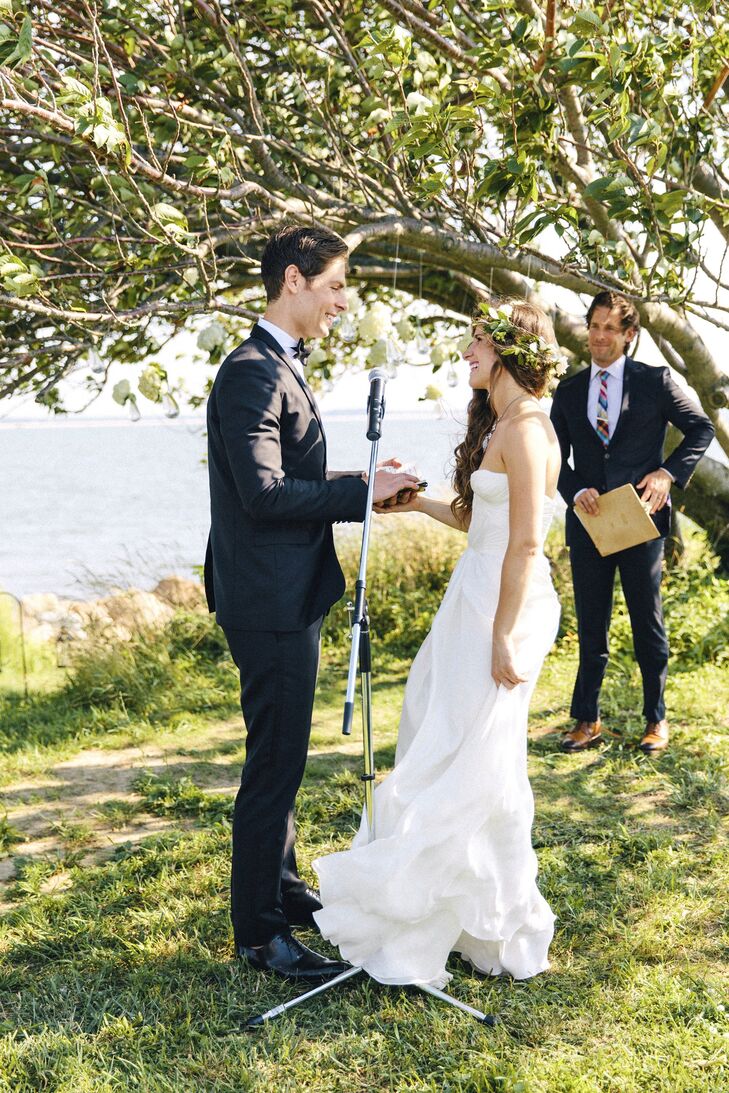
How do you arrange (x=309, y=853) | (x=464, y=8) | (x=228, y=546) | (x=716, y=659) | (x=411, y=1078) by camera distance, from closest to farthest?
(x=411, y=1078)
(x=228, y=546)
(x=309, y=853)
(x=464, y=8)
(x=716, y=659)

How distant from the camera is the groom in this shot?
3.15 meters

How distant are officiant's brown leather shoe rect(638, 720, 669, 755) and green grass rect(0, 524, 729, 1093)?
0.27 feet

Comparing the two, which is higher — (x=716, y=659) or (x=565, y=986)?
(x=716, y=659)

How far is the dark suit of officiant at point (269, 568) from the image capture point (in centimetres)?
314

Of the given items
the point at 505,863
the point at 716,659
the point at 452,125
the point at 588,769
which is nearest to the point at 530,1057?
the point at 505,863

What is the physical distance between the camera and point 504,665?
3.29 metres

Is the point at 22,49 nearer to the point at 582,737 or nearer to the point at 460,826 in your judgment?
the point at 460,826

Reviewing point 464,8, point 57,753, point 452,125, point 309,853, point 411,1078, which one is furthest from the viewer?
point 57,753

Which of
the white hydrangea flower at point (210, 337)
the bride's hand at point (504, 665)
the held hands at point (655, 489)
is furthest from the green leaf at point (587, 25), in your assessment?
the held hands at point (655, 489)

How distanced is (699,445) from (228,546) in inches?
126

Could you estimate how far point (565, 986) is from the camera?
3328 mm

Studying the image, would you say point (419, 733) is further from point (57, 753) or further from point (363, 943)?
point (57, 753)

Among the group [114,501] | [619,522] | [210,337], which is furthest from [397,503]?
[114,501]

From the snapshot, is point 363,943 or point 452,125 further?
point 452,125
